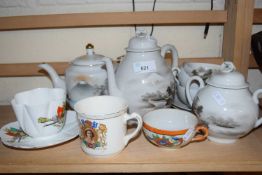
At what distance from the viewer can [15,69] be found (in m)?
0.75

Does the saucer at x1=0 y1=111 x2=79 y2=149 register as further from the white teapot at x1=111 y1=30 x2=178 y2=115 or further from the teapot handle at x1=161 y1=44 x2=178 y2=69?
the teapot handle at x1=161 y1=44 x2=178 y2=69

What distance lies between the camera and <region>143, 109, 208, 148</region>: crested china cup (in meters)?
0.48

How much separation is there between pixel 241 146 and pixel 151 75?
237 millimetres

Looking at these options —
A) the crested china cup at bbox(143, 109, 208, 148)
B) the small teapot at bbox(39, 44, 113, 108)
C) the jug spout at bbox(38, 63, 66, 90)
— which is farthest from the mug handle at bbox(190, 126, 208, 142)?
the jug spout at bbox(38, 63, 66, 90)

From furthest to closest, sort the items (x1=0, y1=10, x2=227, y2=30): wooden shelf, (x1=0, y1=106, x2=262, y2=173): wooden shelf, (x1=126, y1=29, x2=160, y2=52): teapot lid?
1. (x1=0, y1=10, x2=227, y2=30): wooden shelf
2. (x1=126, y1=29, x2=160, y2=52): teapot lid
3. (x1=0, y1=106, x2=262, y2=173): wooden shelf

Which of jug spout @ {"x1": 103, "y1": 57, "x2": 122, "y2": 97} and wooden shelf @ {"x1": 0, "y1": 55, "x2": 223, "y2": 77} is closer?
jug spout @ {"x1": 103, "y1": 57, "x2": 122, "y2": 97}

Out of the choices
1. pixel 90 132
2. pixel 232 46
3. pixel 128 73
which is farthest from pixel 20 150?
pixel 232 46

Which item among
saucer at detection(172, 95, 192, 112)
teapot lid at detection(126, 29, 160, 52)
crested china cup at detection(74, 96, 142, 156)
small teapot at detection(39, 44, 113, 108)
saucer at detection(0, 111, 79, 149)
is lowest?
saucer at detection(0, 111, 79, 149)

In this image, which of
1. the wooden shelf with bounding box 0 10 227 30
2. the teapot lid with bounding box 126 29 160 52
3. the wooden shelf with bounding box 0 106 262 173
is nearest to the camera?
the wooden shelf with bounding box 0 106 262 173

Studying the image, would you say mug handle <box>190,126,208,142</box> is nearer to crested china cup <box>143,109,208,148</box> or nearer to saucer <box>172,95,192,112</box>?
crested china cup <box>143,109,208,148</box>

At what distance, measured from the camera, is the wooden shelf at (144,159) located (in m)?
0.46

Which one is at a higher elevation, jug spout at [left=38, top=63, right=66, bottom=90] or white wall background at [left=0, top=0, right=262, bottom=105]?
white wall background at [left=0, top=0, right=262, bottom=105]

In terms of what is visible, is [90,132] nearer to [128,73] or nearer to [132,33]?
[128,73]

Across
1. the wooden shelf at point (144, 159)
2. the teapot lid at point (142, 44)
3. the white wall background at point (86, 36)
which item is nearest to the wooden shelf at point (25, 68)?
the white wall background at point (86, 36)
